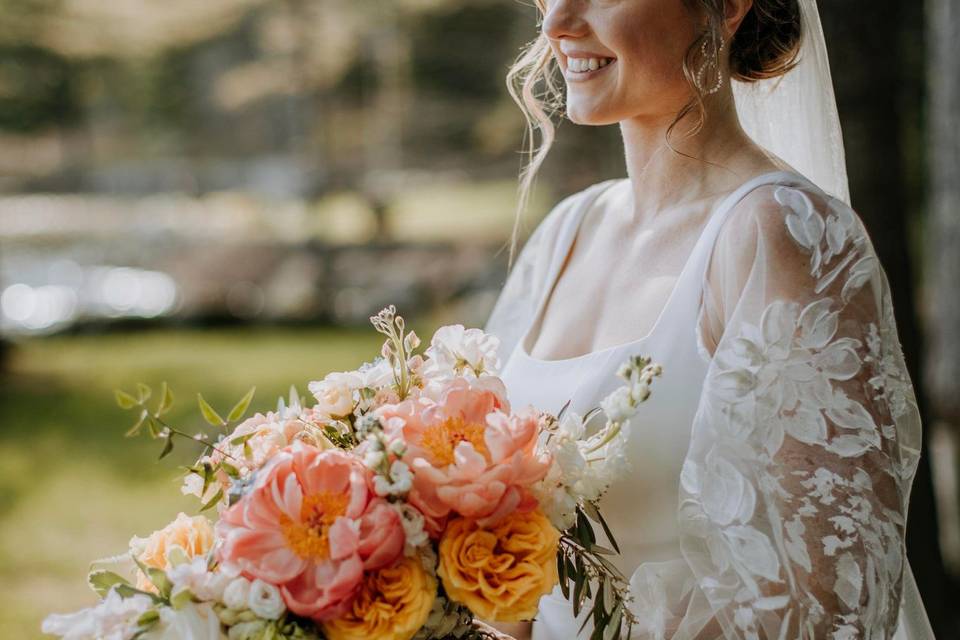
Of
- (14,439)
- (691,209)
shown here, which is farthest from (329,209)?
(691,209)

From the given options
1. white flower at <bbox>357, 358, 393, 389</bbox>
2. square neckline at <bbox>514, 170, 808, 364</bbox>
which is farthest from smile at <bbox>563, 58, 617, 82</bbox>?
white flower at <bbox>357, 358, 393, 389</bbox>

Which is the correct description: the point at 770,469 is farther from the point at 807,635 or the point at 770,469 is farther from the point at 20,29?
the point at 20,29

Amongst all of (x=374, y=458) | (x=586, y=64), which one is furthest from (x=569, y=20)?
(x=374, y=458)

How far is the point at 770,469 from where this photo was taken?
1698 mm

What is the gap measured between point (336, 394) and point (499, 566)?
0.39m

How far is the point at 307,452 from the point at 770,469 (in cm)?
74

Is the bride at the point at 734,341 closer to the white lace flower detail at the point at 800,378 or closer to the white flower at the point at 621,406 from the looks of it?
the white lace flower detail at the point at 800,378

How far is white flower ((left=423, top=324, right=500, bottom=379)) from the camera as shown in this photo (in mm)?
1698

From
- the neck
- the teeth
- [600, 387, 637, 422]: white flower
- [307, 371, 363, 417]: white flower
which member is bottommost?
[600, 387, 637, 422]: white flower

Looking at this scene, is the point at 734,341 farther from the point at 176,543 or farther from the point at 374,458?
the point at 176,543

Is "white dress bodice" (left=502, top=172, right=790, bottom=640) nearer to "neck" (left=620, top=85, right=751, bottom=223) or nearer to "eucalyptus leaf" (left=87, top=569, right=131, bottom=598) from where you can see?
"neck" (left=620, top=85, right=751, bottom=223)

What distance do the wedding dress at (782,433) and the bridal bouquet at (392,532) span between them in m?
0.19

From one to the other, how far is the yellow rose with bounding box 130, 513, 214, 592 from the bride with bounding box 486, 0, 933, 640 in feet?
2.27

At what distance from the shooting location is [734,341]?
1.72m
